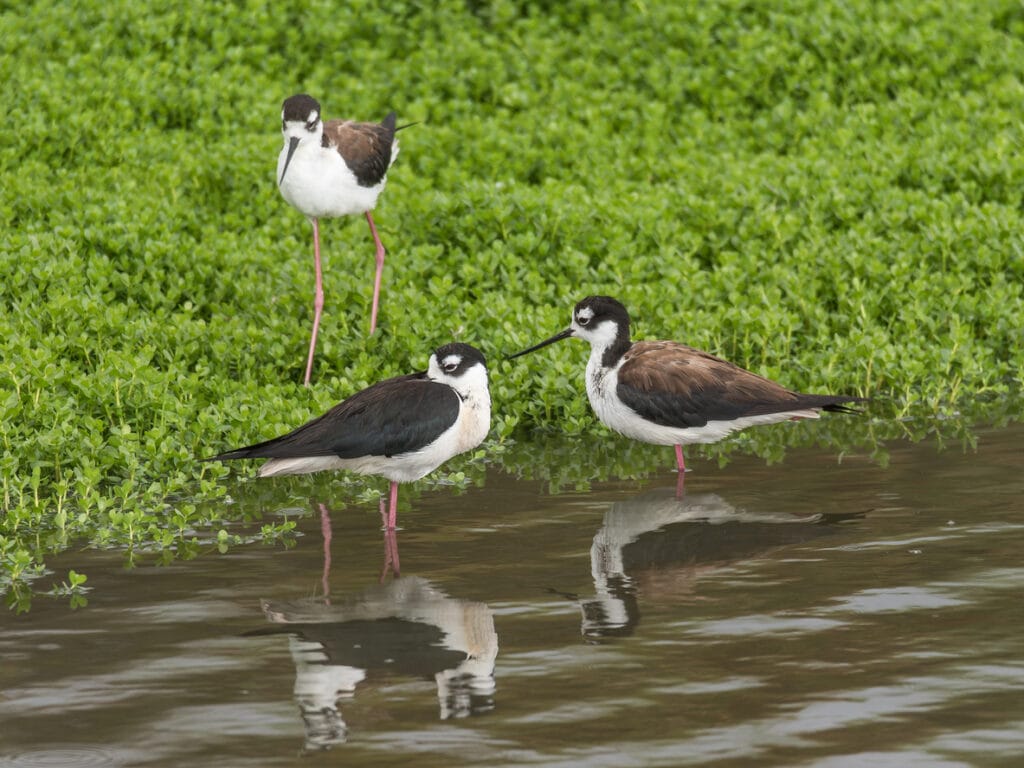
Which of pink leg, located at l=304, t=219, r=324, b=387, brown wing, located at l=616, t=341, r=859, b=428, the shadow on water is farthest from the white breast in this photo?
the shadow on water

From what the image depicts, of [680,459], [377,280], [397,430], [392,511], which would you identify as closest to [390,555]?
[392,511]

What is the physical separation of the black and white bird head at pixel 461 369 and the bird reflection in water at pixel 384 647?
1.53m

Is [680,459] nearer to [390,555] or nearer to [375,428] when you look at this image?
[375,428]

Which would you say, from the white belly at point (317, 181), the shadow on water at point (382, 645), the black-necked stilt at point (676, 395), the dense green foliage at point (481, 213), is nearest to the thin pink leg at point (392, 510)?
the shadow on water at point (382, 645)

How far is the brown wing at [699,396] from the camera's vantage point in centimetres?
1001

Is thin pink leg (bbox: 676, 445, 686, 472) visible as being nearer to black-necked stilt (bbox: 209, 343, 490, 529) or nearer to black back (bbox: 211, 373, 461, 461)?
black-necked stilt (bbox: 209, 343, 490, 529)

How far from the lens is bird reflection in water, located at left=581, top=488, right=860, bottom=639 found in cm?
772

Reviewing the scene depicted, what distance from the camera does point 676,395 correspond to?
1003 cm

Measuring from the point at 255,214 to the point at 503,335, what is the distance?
3825mm

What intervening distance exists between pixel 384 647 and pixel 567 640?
79 cm

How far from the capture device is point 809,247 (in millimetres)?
13641

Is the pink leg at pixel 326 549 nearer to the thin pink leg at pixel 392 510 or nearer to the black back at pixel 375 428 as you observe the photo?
the thin pink leg at pixel 392 510

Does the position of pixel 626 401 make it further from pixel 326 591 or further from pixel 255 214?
pixel 255 214

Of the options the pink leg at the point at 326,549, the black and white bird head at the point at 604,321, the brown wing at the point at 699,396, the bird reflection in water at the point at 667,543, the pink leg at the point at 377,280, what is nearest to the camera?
the bird reflection in water at the point at 667,543
